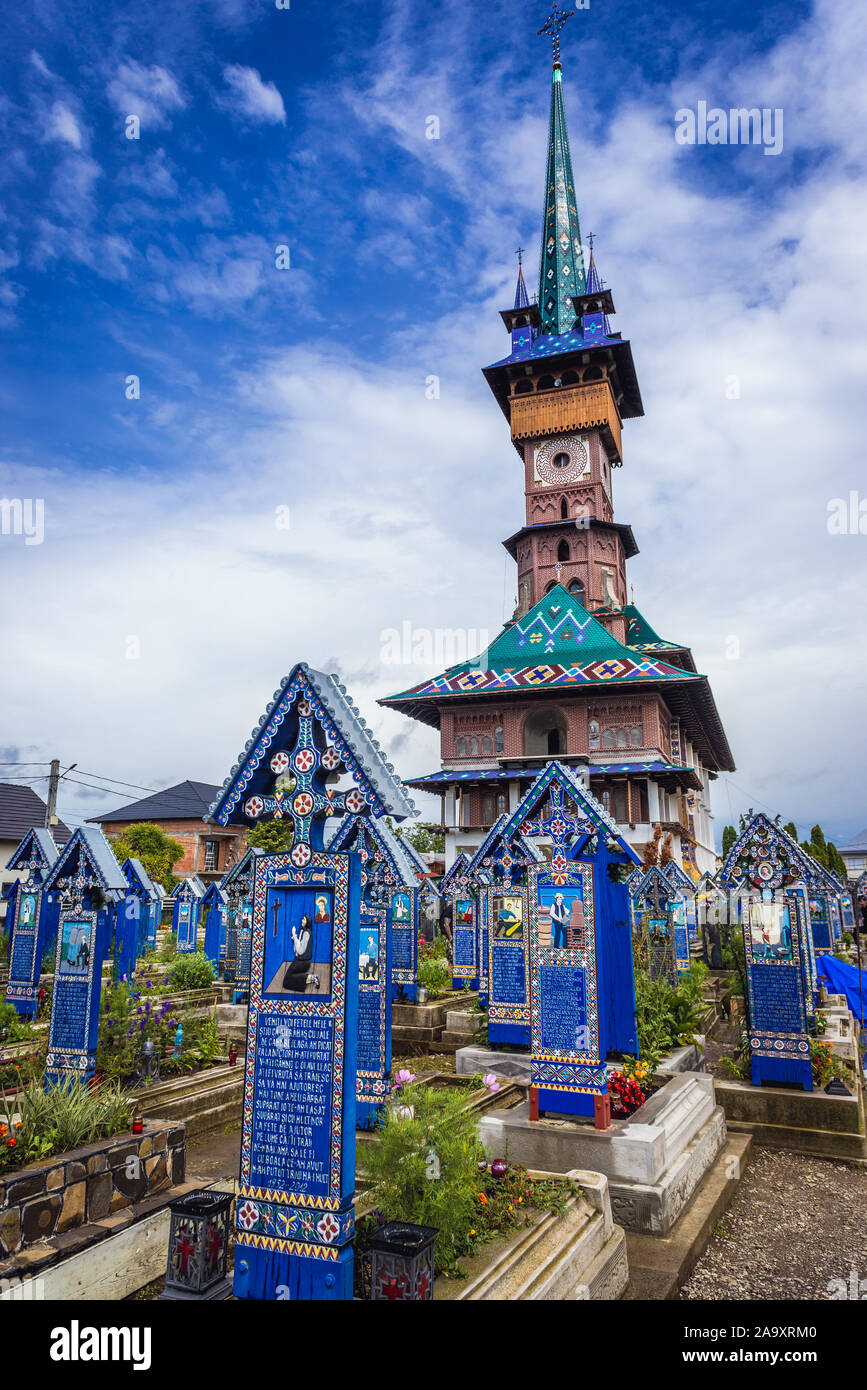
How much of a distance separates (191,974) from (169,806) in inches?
1581

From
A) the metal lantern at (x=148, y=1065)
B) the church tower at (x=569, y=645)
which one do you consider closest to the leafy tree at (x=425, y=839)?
the church tower at (x=569, y=645)

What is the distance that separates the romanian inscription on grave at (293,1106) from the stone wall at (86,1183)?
1.58 m

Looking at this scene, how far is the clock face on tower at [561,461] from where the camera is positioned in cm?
4711

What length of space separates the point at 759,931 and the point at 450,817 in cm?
3169

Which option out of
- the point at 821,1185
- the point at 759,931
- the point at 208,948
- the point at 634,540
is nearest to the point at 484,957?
the point at 759,931

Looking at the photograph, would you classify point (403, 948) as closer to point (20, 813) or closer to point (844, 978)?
point (844, 978)

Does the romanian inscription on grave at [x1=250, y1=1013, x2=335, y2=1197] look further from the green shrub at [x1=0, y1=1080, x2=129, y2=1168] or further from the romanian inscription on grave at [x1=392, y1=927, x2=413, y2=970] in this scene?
the romanian inscription on grave at [x1=392, y1=927, x2=413, y2=970]

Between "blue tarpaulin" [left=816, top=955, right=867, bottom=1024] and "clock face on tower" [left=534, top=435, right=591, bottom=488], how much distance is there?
3457 cm

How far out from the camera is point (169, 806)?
179 feet

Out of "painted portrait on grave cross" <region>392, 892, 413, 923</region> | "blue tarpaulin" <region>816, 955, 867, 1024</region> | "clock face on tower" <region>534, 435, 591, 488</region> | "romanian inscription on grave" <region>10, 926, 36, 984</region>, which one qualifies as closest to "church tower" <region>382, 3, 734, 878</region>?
"clock face on tower" <region>534, 435, 591, 488</region>

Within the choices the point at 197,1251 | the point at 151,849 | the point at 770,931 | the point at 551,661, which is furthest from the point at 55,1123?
the point at 151,849

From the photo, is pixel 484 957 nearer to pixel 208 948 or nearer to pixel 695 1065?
pixel 695 1065

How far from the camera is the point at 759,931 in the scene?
34.6 ft
